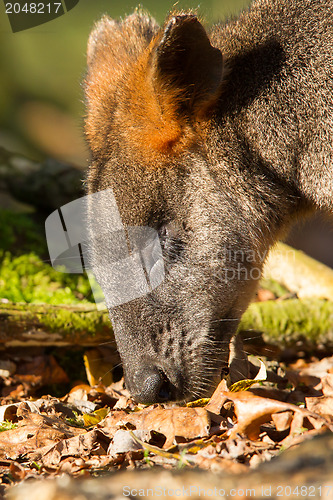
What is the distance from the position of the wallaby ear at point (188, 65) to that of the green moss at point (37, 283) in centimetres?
259

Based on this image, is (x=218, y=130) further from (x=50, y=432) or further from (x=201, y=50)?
(x=50, y=432)

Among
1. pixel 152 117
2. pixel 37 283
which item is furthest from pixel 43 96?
pixel 152 117

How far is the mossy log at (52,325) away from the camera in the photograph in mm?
4539

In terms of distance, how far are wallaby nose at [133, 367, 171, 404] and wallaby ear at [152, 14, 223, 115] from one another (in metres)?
1.86

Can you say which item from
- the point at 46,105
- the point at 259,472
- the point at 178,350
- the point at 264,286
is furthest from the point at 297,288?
the point at 46,105

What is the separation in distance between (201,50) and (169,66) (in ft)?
0.76

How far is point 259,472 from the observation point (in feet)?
5.27

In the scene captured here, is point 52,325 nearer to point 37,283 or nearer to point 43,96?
point 37,283

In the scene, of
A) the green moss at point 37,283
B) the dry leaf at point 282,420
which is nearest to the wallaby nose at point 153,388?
the dry leaf at point 282,420

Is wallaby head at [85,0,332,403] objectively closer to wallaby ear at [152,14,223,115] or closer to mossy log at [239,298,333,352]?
wallaby ear at [152,14,223,115]

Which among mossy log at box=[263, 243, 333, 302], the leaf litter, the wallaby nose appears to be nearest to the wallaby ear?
the wallaby nose

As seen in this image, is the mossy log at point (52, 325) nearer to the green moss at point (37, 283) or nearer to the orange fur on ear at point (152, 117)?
the green moss at point (37, 283)

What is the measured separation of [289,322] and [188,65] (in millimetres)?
2977

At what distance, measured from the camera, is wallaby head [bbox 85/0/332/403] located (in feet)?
11.7
